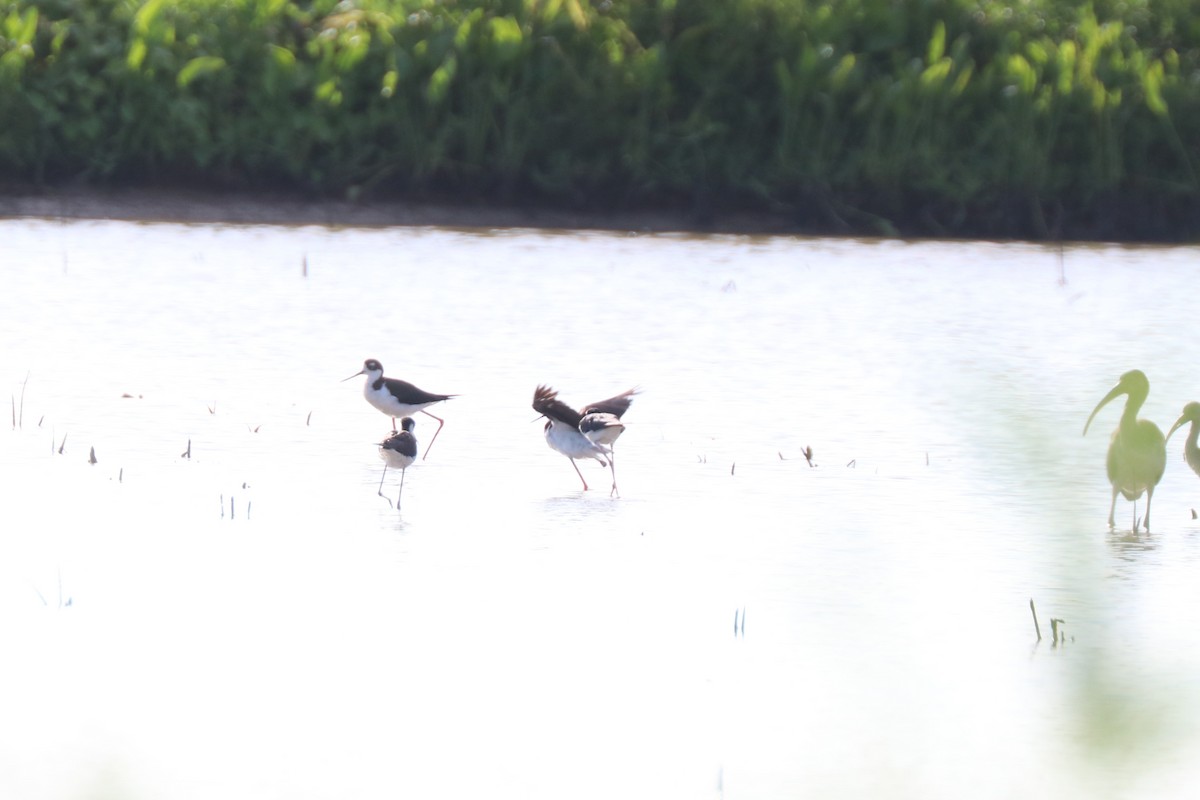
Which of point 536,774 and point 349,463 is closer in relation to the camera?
point 536,774

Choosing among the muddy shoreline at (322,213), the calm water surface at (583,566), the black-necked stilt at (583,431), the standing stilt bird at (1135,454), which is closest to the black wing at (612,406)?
the black-necked stilt at (583,431)

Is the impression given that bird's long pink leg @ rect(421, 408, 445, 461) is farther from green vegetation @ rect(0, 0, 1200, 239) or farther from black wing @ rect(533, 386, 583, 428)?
green vegetation @ rect(0, 0, 1200, 239)

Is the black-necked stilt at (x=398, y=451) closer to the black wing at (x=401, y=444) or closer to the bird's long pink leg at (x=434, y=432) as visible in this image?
the black wing at (x=401, y=444)

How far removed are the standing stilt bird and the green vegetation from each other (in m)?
9.78

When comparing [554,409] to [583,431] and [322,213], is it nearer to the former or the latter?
[583,431]

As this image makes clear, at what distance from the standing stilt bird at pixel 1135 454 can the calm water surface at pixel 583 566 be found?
136 mm

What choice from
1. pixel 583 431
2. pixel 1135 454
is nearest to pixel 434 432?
pixel 583 431

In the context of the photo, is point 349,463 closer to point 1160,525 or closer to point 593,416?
point 593,416

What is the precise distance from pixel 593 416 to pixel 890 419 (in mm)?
1748

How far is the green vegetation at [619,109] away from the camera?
583 inches

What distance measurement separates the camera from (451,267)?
12.7 m

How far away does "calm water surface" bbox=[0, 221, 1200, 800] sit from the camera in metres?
2.62

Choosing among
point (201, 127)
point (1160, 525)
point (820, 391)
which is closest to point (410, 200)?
point (201, 127)

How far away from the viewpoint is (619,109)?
591 inches
